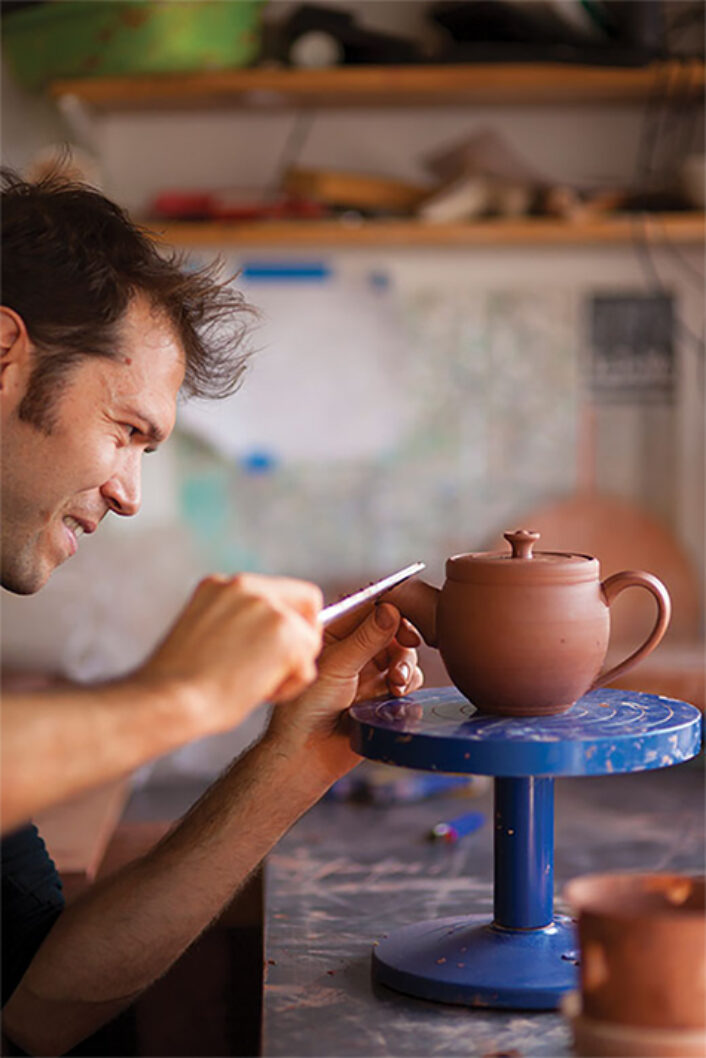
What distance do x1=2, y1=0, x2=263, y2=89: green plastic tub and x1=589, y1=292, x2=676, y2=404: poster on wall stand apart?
1.00 m

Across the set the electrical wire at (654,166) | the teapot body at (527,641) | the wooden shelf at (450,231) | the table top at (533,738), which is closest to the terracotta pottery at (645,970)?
the table top at (533,738)

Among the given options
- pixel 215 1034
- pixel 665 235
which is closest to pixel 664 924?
pixel 215 1034

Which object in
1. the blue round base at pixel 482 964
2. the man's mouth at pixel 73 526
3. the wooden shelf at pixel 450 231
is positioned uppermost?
the wooden shelf at pixel 450 231

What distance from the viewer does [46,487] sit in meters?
1.38

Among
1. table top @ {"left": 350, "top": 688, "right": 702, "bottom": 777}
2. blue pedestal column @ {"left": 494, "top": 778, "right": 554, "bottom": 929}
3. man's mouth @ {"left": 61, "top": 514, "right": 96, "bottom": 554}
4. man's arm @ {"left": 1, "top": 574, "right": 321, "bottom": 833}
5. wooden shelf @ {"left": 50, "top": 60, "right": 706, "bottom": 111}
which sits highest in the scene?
wooden shelf @ {"left": 50, "top": 60, "right": 706, "bottom": 111}

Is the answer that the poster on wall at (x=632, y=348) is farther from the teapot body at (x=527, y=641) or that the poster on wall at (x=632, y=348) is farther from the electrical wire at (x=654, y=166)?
the teapot body at (x=527, y=641)

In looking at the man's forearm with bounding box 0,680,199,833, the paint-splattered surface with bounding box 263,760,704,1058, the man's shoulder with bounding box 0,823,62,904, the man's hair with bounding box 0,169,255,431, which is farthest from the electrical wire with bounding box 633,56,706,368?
the man's forearm with bounding box 0,680,199,833

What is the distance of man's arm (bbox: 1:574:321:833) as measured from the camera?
2.77 feet

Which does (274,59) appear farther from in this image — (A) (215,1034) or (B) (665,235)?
(A) (215,1034)

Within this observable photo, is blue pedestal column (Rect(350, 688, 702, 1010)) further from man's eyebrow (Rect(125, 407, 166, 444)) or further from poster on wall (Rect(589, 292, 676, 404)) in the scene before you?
poster on wall (Rect(589, 292, 676, 404))

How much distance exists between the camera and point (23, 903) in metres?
1.39

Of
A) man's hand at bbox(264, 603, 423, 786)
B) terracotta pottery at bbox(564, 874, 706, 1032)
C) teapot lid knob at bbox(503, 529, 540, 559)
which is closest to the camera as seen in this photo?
terracotta pottery at bbox(564, 874, 706, 1032)

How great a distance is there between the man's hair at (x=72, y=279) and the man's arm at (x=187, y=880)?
15.7 inches

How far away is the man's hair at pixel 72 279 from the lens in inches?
53.4
